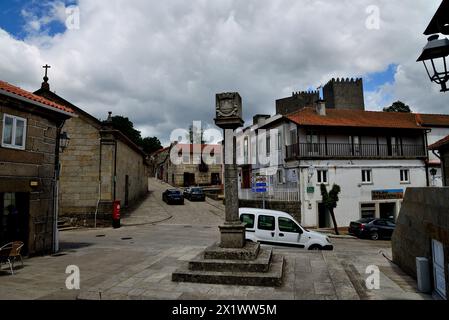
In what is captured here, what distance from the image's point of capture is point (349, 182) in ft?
74.3

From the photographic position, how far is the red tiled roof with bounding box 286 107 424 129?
23.4 m

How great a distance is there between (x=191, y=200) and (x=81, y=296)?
27.7 meters

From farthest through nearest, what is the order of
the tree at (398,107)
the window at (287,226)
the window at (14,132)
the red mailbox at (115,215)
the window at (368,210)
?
the tree at (398,107) < the window at (368,210) < the red mailbox at (115,215) < the window at (287,226) < the window at (14,132)

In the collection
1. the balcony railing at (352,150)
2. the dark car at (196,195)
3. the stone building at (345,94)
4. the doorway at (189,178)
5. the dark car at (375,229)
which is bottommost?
the dark car at (375,229)

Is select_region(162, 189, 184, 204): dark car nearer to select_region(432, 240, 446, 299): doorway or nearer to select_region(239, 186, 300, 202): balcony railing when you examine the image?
select_region(239, 186, 300, 202): balcony railing

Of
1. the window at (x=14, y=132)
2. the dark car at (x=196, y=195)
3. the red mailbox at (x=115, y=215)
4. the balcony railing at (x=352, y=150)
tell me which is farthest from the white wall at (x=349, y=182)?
the window at (x=14, y=132)

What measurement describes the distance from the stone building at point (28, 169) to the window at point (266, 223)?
7.41 m

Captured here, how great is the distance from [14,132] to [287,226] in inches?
375

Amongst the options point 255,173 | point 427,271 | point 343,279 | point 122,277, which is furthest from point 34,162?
point 255,173

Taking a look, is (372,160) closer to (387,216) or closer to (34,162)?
(387,216)

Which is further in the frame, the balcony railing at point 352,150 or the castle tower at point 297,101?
the castle tower at point 297,101

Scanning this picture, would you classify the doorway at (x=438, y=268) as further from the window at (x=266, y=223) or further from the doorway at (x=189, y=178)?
the doorway at (x=189, y=178)

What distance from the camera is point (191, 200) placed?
33.4 metres

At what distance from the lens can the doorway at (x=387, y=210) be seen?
76.6 ft
